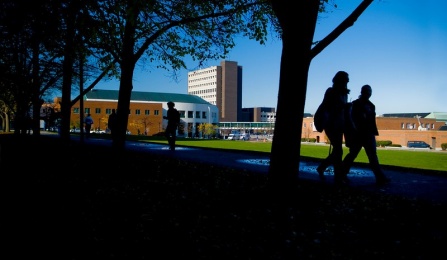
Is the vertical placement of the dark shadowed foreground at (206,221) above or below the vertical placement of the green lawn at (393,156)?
above

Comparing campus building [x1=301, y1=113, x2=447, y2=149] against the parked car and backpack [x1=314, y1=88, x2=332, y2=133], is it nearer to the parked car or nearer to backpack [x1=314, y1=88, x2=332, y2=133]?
the parked car

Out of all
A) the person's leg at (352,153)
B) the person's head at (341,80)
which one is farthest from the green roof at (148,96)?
the person's head at (341,80)

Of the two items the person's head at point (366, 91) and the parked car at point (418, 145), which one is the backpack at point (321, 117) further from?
the parked car at point (418, 145)

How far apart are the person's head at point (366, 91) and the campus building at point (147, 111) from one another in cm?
7504

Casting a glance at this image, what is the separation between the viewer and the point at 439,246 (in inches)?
134

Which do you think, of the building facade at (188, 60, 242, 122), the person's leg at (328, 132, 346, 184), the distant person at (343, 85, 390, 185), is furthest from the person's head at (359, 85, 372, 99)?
the building facade at (188, 60, 242, 122)

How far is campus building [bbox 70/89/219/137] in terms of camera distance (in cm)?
9375

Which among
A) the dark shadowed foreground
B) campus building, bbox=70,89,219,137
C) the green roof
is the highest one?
the green roof

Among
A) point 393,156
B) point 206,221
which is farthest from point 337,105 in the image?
point 393,156

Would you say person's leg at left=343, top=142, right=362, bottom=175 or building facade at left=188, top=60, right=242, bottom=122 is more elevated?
building facade at left=188, top=60, right=242, bottom=122

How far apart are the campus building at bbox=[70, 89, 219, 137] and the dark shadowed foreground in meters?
74.7

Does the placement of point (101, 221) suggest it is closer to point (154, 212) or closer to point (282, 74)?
point (154, 212)

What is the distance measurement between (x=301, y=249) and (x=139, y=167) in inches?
214

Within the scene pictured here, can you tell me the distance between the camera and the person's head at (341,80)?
6359mm
